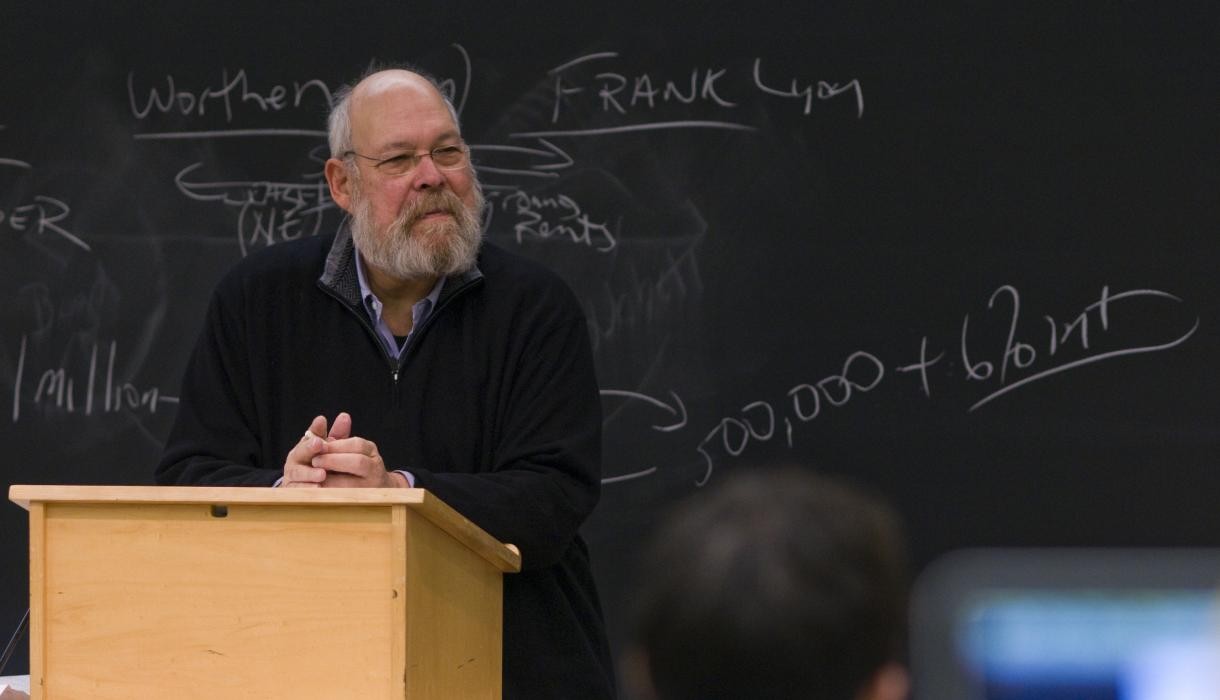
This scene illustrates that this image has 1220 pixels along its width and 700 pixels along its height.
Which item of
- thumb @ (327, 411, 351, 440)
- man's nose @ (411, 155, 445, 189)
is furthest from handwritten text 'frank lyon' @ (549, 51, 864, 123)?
thumb @ (327, 411, 351, 440)

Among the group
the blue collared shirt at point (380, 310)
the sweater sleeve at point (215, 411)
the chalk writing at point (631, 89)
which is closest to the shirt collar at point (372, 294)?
the blue collared shirt at point (380, 310)

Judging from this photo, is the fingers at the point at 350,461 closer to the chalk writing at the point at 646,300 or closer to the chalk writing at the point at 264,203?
the chalk writing at the point at 646,300

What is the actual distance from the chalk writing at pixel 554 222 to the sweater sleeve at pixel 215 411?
57.4 inches

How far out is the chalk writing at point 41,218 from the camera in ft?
14.8

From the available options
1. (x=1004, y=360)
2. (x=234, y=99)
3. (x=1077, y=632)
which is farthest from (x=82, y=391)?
(x=1077, y=632)

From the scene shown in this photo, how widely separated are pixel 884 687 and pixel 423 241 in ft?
7.19

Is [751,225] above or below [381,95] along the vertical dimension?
below

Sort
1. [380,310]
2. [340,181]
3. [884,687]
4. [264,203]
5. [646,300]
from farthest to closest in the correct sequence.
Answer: [264,203], [646,300], [340,181], [380,310], [884,687]

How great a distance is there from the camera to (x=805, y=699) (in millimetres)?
A: 914

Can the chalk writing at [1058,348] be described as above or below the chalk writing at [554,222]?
below

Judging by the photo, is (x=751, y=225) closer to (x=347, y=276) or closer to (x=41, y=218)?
(x=347, y=276)

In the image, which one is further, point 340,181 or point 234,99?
point 234,99

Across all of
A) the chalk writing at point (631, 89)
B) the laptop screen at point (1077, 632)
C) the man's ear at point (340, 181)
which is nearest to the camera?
the laptop screen at point (1077, 632)

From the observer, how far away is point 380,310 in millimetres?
3053
